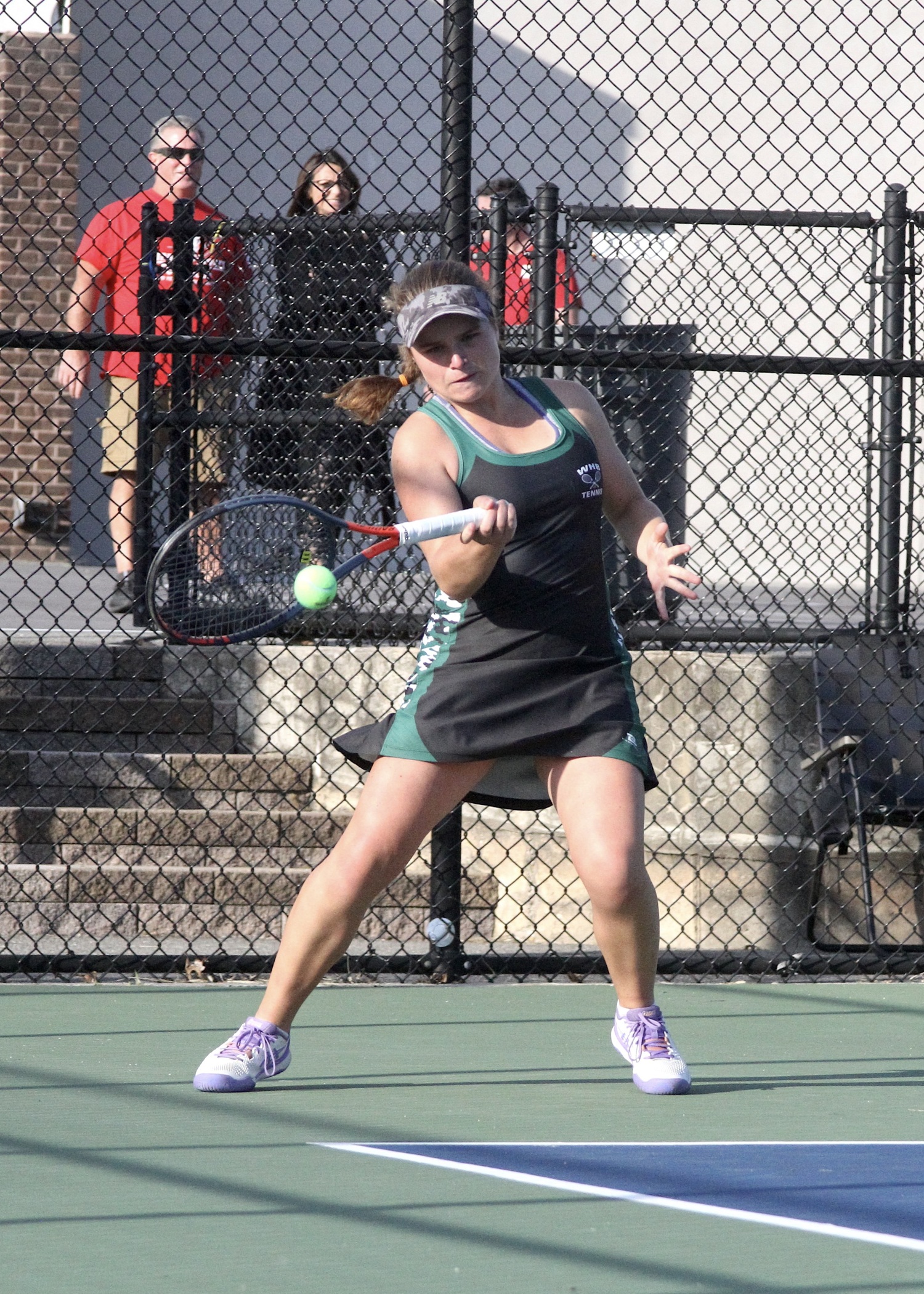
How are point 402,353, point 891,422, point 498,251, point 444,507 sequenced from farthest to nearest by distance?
point 891,422 < point 498,251 < point 402,353 < point 444,507

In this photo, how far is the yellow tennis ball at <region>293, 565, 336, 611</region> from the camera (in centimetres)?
315

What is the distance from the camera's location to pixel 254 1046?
11.8 feet

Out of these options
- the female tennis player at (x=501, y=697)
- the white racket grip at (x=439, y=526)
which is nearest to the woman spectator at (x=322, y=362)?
the female tennis player at (x=501, y=697)

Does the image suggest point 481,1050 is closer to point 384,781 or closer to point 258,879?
point 384,781

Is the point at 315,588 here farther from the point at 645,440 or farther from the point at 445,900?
the point at 645,440

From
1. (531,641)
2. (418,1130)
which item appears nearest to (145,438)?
(531,641)

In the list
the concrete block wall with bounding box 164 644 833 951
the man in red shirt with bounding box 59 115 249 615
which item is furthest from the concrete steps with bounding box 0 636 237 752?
the concrete block wall with bounding box 164 644 833 951

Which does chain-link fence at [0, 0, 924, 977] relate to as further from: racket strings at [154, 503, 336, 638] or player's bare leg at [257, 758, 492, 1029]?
player's bare leg at [257, 758, 492, 1029]

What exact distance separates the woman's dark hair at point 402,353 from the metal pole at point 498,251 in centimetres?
158

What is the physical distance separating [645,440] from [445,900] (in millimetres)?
2090

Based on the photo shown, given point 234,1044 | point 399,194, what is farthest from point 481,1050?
point 399,194

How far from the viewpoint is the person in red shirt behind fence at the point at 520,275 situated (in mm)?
5980

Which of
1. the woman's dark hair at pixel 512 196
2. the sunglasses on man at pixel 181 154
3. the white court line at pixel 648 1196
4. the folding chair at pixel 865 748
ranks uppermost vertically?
the sunglasses on man at pixel 181 154

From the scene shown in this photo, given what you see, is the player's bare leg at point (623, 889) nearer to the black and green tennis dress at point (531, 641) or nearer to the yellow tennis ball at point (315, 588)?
the black and green tennis dress at point (531, 641)
